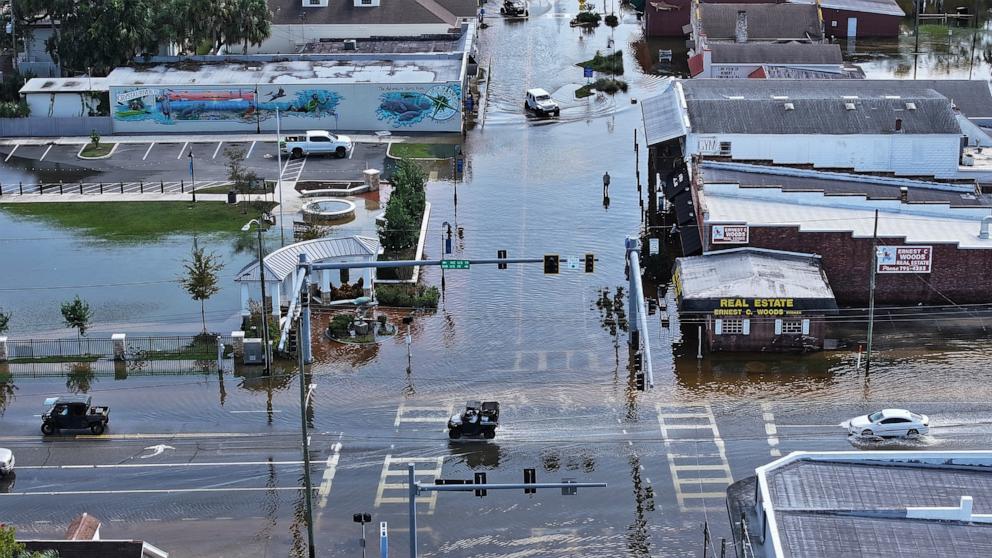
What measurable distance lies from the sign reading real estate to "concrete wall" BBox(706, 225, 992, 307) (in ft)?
1.53

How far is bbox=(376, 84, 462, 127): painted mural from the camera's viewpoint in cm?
11619

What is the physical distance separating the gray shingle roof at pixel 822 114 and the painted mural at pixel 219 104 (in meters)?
29.6

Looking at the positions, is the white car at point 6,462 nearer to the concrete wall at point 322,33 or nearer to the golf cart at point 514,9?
the concrete wall at point 322,33

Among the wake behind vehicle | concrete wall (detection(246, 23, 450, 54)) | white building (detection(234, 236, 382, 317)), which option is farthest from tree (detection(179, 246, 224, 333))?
concrete wall (detection(246, 23, 450, 54))

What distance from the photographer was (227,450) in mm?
67000

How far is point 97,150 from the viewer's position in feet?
372

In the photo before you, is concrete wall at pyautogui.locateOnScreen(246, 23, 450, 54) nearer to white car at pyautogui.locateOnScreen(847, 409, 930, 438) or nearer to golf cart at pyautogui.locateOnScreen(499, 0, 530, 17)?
golf cart at pyautogui.locateOnScreen(499, 0, 530, 17)

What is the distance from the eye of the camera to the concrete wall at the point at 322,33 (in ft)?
452

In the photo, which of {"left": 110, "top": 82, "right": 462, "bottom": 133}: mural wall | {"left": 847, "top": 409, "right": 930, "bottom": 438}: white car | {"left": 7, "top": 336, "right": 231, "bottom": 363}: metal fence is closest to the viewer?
{"left": 847, "top": 409, "right": 930, "bottom": 438}: white car

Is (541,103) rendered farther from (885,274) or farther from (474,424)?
(474,424)

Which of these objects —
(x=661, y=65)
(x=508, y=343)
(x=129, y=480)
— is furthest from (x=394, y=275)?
(x=661, y=65)

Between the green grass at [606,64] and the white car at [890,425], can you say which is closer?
the white car at [890,425]

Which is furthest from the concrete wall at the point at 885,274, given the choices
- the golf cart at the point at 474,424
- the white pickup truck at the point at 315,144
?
the white pickup truck at the point at 315,144

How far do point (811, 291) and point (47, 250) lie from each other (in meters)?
45.7
